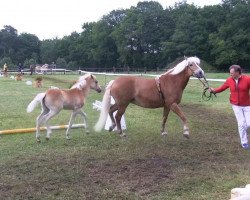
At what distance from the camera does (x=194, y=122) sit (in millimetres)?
11797

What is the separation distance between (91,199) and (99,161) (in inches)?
77.5

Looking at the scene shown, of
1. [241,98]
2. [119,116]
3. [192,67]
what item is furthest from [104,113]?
[241,98]

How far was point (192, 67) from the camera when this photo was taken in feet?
29.9

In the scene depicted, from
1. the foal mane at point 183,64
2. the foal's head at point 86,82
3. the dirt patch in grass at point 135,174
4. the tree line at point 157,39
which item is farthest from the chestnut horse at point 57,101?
the tree line at point 157,39

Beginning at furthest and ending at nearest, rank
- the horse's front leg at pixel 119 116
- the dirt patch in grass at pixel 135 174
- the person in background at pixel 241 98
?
the horse's front leg at pixel 119 116 → the person in background at pixel 241 98 → the dirt patch in grass at pixel 135 174

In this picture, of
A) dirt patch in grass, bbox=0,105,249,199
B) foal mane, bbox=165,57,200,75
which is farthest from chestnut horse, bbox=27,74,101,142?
foal mane, bbox=165,57,200,75

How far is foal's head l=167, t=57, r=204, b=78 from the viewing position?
893cm

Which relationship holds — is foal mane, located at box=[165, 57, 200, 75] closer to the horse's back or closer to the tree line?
the horse's back

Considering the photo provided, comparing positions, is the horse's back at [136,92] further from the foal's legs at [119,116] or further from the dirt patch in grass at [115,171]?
the dirt patch in grass at [115,171]

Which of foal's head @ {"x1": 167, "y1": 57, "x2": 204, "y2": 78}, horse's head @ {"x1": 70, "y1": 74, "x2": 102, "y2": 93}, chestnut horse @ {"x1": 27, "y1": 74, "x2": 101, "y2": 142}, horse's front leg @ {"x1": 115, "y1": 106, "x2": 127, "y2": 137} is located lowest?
horse's front leg @ {"x1": 115, "y1": 106, "x2": 127, "y2": 137}

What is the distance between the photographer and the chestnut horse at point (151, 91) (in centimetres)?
927

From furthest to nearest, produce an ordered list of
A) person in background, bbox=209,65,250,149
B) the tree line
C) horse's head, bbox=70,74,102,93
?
the tree line, horse's head, bbox=70,74,102,93, person in background, bbox=209,65,250,149

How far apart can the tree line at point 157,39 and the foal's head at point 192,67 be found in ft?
193

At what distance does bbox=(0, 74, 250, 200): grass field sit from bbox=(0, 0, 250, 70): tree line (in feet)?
193
